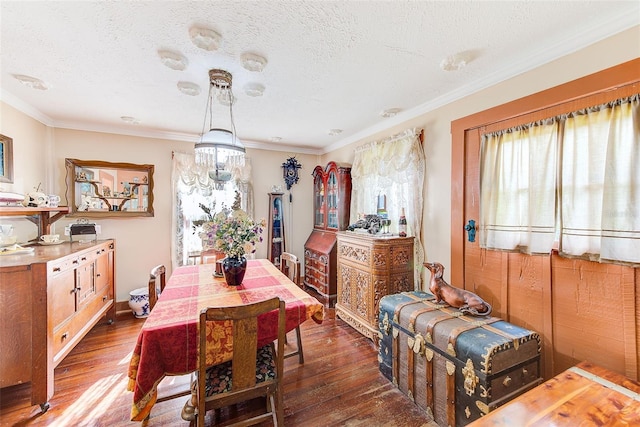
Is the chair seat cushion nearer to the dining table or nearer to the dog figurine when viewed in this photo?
the dining table

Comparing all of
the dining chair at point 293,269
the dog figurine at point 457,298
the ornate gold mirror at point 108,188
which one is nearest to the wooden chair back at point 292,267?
the dining chair at point 293,269

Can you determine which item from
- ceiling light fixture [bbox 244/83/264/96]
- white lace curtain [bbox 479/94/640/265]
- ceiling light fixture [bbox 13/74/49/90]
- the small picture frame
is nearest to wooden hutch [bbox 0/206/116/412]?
the small picture frame

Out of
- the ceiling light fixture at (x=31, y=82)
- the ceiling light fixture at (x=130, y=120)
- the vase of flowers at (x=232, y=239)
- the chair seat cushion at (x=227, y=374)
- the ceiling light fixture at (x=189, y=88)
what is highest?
the ceiling light fixture at (x=130, y=120)

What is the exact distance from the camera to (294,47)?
177cm

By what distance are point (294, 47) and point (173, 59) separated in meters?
0.89

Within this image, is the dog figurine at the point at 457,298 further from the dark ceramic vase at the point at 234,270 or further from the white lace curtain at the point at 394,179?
the dark ceramic vase at the point at 234,270

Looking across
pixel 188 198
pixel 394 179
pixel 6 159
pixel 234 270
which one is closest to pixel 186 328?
pixel 234 270

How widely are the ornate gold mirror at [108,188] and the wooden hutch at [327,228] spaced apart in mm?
2565

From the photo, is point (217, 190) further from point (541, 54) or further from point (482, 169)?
point (541, 54)

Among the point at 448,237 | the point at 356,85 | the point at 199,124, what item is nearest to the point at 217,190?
the point at 199,124

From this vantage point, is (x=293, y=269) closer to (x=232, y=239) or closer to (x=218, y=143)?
(x=232, y=239)

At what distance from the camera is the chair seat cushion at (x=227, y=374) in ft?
4.78

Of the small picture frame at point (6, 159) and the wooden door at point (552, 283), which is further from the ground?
the small picture frame at point (6, 159)

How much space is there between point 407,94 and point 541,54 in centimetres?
101
